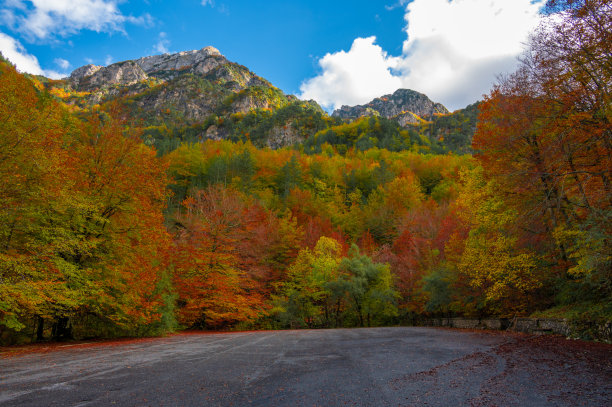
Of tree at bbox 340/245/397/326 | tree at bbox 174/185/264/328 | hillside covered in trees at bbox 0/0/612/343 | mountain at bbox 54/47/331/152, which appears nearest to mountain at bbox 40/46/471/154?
mountain at bbox 54/47/331/152

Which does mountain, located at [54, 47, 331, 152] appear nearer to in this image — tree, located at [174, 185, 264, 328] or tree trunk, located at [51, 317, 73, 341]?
tree, located at [174, 185, 264, 328]

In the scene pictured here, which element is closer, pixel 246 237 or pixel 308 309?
pixel 246 237

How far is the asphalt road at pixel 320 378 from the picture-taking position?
4750mm

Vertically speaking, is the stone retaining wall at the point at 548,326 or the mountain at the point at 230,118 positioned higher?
the mountain at the point at 230,118

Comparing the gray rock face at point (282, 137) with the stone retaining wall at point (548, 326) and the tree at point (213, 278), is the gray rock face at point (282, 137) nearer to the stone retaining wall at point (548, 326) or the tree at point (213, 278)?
the tree at point (213, 278)

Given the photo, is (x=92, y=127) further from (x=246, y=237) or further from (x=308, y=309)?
(x=308, y=309)

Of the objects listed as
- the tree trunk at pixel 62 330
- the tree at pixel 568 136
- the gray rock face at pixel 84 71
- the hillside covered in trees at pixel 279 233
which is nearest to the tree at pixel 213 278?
the hillside covered in trees at pixel 279 233

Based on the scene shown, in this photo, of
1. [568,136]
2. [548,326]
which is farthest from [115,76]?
[548,326]

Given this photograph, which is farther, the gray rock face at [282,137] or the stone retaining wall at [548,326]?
the gray rock face at [282,137]

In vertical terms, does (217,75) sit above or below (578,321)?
above

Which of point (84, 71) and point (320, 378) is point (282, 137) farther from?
point (84, 71)

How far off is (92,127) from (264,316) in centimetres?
1910

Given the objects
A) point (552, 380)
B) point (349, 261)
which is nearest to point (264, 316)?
point (349, 261)

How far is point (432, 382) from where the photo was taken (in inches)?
229
